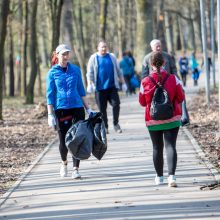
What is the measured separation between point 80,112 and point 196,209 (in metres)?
3.58

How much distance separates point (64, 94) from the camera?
1234 cm

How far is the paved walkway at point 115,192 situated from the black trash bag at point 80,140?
0.41m

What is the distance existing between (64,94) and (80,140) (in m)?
0.75

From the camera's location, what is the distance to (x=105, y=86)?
17578 mm

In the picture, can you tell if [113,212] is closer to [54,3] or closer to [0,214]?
[0,214]

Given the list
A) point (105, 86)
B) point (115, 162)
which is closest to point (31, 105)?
point (105, 86)

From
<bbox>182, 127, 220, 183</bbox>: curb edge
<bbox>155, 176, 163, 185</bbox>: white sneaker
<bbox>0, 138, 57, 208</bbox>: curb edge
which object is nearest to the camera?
<bbox>0, 138, 57, 208</bbox>: curb edge

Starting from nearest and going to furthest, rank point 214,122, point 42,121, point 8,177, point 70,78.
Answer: point 70,78, point 8,177, point 214,122, point 42,121

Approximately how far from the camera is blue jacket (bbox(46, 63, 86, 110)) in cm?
1234

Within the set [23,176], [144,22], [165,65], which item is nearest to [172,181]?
[23,176]

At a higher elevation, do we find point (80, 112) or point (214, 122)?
point (80, 112)

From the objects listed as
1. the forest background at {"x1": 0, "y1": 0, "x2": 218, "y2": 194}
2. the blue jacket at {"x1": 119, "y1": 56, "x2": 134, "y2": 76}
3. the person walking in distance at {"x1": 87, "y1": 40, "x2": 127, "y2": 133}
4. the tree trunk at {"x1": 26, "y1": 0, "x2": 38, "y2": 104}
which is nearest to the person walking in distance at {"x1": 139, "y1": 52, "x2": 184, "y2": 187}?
the forest background at {"x1": 0, "y1": 0, "x2": 218, "y2": 194}

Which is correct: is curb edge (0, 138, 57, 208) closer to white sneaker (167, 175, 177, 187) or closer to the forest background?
the forest background

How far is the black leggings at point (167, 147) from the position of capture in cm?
1120
